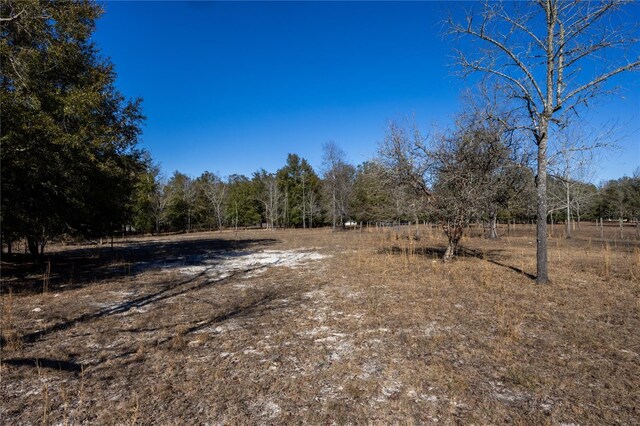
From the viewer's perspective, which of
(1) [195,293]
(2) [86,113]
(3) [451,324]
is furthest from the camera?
(2) [86,113]

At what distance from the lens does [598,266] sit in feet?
33.1

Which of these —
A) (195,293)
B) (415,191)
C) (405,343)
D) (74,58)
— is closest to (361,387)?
(405,343)

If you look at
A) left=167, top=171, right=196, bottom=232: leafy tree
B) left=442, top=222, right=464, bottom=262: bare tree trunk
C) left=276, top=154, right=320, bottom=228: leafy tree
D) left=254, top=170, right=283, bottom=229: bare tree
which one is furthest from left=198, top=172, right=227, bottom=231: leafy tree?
left=442, top=222, right=464, bottom=262: bare tree trunk

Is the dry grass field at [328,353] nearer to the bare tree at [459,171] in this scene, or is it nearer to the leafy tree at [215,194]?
the bare tree at [459,171]

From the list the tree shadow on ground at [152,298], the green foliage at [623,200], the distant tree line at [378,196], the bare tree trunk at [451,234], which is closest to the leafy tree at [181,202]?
the distant tree line at [378,196]

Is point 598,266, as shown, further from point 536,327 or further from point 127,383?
point 127,383

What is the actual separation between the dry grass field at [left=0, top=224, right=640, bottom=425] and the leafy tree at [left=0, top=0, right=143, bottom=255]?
2.23 meters

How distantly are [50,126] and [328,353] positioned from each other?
7.69m

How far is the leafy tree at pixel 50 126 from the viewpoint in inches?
273

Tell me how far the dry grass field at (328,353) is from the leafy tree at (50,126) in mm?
2229

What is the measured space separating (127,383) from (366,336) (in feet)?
9.75

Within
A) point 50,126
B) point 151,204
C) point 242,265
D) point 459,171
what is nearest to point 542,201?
point 459,171

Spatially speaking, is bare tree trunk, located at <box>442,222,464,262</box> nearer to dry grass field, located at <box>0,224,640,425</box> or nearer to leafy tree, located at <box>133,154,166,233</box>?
dry grass field, located at <box>0,224,640,425</box>

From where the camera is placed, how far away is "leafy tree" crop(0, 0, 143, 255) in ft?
22.8
